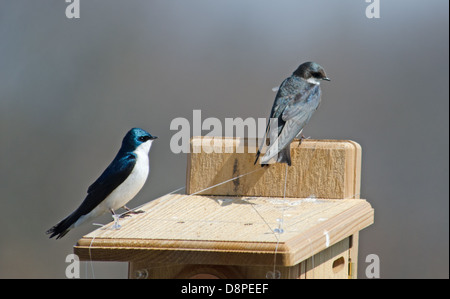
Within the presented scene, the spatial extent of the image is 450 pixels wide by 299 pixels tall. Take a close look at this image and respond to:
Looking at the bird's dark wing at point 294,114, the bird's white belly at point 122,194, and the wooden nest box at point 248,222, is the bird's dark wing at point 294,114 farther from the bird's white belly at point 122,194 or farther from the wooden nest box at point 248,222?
the bird's white belly at point 122,194

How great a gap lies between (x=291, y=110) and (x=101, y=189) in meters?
0.94

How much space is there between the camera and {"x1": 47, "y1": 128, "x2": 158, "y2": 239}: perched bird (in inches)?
104

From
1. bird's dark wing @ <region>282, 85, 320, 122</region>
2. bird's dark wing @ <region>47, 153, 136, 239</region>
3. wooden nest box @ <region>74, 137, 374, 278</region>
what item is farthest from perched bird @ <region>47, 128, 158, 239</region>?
bird's dark wing @ <region>282, 85, 320, 122</region>

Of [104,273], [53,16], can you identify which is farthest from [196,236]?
[53,16]

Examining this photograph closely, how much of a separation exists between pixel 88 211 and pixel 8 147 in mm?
3057

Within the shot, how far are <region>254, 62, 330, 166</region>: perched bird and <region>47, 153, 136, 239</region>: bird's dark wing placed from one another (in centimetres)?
47

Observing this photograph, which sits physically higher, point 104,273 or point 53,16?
point 53,16

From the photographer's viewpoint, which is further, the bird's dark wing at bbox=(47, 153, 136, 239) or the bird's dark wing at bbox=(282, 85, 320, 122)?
the bird's dark wing at bbox=(282, 85, 320, 122)

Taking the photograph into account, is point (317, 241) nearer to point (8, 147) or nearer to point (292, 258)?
point (292, 258)

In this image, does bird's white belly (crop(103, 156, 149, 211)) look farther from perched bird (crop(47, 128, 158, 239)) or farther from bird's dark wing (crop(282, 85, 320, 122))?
bird's dark wing (crop(282, 85, 320, 122))

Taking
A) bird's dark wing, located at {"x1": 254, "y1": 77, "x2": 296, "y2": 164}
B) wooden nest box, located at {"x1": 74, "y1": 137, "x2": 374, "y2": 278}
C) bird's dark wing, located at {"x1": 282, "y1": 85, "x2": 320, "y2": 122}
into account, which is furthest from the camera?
bird's dark wing, located at {"x1": 282, "y1": 85, "x2": 320, "y2": 122}

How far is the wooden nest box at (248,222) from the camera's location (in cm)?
200

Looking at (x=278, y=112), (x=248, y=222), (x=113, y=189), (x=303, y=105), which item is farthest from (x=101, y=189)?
(x=303, y=105)

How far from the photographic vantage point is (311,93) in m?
3.39
